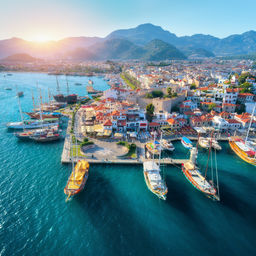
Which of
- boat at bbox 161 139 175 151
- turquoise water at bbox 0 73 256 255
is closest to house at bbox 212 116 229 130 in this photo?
turquoise water at bbox 0 73 256 255

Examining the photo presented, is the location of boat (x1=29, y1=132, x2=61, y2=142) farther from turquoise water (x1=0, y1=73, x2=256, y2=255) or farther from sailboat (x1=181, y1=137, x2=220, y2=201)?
sailboat (x1=181, y1=137, x2=220, y2=201)

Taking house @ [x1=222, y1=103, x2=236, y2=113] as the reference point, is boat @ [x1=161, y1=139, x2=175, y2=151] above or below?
below

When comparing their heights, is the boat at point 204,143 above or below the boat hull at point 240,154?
above

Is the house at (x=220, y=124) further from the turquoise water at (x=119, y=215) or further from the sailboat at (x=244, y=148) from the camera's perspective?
the turquoise water at (x=119, y=215)

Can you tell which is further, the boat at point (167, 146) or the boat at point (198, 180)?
the boat at point (167, 146)

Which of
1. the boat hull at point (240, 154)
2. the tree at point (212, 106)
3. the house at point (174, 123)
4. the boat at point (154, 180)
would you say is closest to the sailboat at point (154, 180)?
the boat at point (154, 180)

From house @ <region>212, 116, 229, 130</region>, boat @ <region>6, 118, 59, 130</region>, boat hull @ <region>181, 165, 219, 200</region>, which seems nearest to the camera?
boat hull @ <region>181, 165, 219, 200</region>
